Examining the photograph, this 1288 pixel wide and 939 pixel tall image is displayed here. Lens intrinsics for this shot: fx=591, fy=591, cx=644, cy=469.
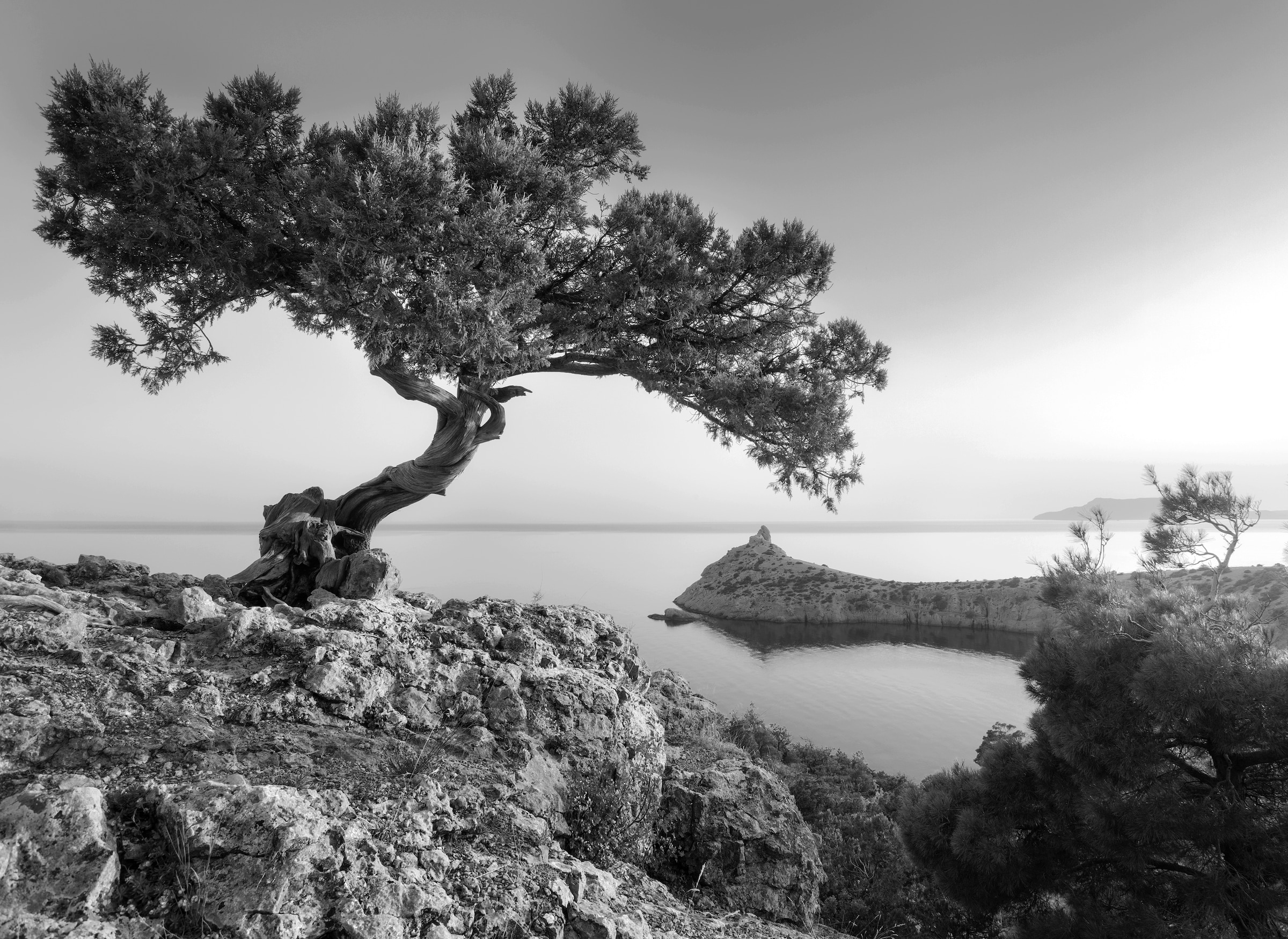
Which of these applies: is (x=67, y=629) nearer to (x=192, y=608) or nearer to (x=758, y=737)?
(x=192, y=608)

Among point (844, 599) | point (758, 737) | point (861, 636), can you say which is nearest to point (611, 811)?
point (758, 737)

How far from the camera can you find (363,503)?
7.96 m

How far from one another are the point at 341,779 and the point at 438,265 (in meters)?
4.41

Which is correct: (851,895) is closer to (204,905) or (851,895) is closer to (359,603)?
(359,603)

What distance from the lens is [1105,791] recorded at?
20.4 ft

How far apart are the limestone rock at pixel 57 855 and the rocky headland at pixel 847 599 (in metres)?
33.4

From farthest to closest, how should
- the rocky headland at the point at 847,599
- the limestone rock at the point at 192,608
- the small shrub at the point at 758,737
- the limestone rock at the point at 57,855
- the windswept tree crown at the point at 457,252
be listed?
1. the rocky headland at the point at 847,599
2. the small shrub at the point at 758,737
3. the windswept tree crown at the point at 457,252
4. the limestone rock at the point at 192,608
5. the limestone rock at the point at 57,855

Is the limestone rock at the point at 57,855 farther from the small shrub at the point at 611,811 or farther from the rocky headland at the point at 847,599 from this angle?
the rocky headland at the point at 847,599

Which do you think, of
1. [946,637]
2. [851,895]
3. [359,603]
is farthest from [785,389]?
[946,637]

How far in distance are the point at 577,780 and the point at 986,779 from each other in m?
5.91

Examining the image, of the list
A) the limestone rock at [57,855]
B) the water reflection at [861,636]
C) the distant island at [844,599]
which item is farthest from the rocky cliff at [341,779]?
the distant island at [844,599]

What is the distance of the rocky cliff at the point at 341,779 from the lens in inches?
91.4

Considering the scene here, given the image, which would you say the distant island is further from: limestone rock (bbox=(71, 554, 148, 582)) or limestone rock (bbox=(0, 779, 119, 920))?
limestone rock (bbox=(0, 779, 119, 920))

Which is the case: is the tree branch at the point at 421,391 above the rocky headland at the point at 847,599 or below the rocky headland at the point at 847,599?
above
